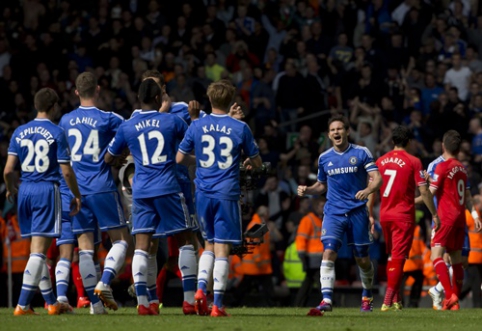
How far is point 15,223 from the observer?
71.8ft

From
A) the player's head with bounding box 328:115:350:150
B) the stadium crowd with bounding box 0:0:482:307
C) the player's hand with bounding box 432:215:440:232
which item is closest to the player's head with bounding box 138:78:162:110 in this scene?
the player's head with bounding box 328:115:350:150

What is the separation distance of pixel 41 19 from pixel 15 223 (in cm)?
766

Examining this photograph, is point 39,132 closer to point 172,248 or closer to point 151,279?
point 151,279

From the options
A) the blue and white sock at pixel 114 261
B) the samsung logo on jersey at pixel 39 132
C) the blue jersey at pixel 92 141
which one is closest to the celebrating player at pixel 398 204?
the blue and white sock at pixel 114 261

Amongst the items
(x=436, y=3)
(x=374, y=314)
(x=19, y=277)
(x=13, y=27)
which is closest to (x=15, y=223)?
(x=19, y=277)

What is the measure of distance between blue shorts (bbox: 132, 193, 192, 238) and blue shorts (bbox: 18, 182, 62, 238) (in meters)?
0.85

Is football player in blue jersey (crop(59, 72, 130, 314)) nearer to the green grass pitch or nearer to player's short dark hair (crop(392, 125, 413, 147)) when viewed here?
the green grass pitch

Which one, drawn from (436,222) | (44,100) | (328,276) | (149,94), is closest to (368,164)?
(328,276)

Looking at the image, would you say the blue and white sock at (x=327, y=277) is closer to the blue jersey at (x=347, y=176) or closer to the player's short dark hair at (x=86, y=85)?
the blue jersey at (x=347, y=176)

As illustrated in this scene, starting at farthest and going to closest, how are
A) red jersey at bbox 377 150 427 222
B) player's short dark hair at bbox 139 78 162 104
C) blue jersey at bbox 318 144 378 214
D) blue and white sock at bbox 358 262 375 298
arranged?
red jersey at bbox 377 150 427 222 < blue and white sock at bbox 358 262 375 298 < blue jersey at bbox 318 144 378 214 < player's short dark hair at bbox 139 78 162 104

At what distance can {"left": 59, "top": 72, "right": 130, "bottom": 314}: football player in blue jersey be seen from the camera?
13438 millimetres

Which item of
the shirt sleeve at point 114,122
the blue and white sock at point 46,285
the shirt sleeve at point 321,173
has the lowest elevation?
the blue and white sock at point 46,285

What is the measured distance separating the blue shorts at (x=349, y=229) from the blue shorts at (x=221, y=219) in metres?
2.02

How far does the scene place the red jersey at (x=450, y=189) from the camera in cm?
1686
